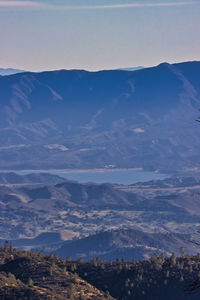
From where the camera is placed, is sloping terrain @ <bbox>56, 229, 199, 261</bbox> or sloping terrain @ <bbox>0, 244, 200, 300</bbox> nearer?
sloping terrain @ <bbox>0, 244, 200, 300</bbox>

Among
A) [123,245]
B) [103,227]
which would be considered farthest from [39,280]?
[103,227]

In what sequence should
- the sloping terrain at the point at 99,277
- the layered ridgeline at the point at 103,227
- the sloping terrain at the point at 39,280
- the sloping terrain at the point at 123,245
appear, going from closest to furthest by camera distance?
the sloping terrain at the point at 39,280 < the sloping terrain at the point at 99,277 < the sloping terrain at the point at 123,245 < the layered ridgeline at the point at 103,227

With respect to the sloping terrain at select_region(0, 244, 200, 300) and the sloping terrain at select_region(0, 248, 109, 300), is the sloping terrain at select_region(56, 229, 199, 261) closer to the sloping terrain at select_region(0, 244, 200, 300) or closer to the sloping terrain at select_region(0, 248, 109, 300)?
the sloping terrain at select_region(0, 244, 200, 300)

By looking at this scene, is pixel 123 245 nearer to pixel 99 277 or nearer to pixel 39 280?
pixel 99 277

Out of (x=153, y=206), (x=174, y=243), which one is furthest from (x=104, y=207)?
(x=174, y=243)

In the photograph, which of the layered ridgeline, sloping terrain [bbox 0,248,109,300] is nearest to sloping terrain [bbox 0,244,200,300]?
sloping terrain [bbox 0,248,109,300]

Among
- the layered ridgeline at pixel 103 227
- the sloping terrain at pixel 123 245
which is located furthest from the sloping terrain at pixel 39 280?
the sloping terrain at pixel 123 245

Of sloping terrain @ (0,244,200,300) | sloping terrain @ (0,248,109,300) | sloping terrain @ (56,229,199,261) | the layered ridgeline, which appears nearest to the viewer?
sloping terrain @ (0,248,109,300)

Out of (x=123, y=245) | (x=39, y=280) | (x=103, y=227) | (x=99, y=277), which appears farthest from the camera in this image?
(x=103, y=227)

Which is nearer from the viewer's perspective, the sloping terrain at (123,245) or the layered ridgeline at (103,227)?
the sloping terrain at (123,245)

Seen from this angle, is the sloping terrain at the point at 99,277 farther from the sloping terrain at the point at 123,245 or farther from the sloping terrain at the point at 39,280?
the sloping terrain at the point at 123,245

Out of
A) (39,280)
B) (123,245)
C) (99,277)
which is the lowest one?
(39,280)

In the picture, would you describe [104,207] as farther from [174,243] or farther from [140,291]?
[140,291]
